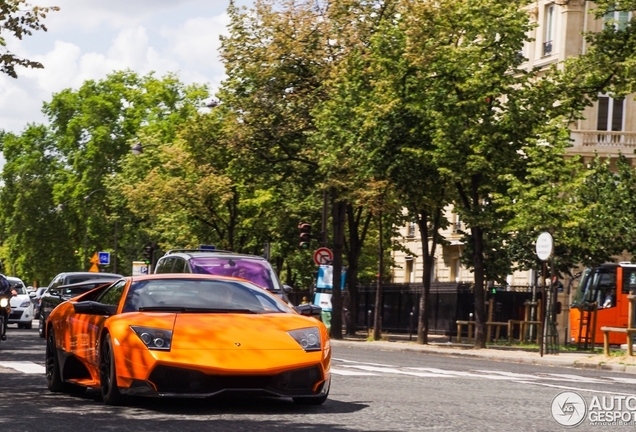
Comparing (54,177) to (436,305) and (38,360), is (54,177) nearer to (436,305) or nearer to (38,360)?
(436,305)

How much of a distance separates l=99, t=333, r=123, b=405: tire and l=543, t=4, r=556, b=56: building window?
52.7 metres

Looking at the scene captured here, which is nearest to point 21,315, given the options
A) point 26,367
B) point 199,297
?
point 26,367

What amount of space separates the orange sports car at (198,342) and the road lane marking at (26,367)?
499 centimetres

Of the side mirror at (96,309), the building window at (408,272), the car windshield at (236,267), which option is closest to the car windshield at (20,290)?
the car windshield at (236,267)

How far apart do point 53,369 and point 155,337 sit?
3003mm

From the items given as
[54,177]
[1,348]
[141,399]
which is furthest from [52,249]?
[141,399]

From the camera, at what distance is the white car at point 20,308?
1722 inches

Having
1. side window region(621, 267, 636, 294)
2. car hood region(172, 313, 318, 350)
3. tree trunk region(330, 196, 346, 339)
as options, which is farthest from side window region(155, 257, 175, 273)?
side window region(621, 267, 636, 294)

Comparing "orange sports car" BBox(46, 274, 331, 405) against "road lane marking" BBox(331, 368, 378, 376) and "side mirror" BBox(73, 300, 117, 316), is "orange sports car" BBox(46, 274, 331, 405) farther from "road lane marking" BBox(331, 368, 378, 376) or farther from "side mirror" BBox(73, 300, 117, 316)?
"road lane marking" BBox(331, 368, 378, 376)

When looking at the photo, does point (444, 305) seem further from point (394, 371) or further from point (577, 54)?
point (394, 371)

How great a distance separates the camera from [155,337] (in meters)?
11.5

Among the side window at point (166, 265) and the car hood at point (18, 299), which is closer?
the side window at point (166, 265)

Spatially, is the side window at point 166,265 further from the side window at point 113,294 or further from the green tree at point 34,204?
the green tree at point 34,204

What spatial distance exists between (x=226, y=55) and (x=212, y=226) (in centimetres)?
1795
